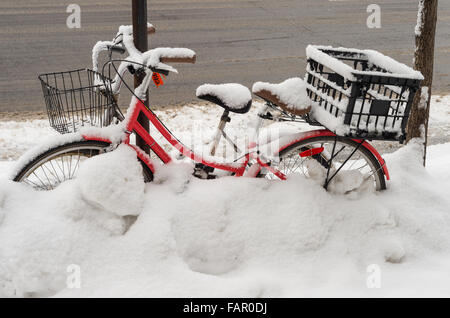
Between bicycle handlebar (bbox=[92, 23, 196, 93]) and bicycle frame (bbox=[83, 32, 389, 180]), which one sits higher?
bicycle handlebar (bbox=[92, 23, 196, 93])

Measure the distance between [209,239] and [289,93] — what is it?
984mm

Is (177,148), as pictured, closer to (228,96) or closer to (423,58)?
(228,96)

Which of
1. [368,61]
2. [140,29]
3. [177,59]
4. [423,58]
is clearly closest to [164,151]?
[177,59]

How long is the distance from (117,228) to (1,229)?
0.60 meters

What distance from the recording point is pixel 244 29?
10.0 metres

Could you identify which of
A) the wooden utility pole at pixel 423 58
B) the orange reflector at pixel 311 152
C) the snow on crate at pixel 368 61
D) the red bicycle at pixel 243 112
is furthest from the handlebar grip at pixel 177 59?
the wooden utility pole at pixel 423 58

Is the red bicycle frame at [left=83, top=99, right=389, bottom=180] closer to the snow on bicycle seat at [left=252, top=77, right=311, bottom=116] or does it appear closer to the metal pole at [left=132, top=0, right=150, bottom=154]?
the metal pole at [left=132, top=0, right=150, bottom=154]

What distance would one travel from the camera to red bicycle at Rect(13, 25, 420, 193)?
2.95 m

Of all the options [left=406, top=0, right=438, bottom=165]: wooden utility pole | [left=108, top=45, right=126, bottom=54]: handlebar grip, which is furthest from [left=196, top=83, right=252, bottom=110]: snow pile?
[left=406, top=0, right=438, bottom=165]: wooden utility pole

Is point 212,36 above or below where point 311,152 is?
above

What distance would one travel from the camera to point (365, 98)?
2988mm

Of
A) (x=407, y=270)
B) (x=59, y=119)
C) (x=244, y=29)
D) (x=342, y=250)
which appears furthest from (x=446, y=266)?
(x=244, y=29)

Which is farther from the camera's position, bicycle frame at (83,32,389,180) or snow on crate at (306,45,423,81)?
bicycle frame at (83,32,389,180)

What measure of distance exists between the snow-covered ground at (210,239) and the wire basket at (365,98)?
1.53 feet
